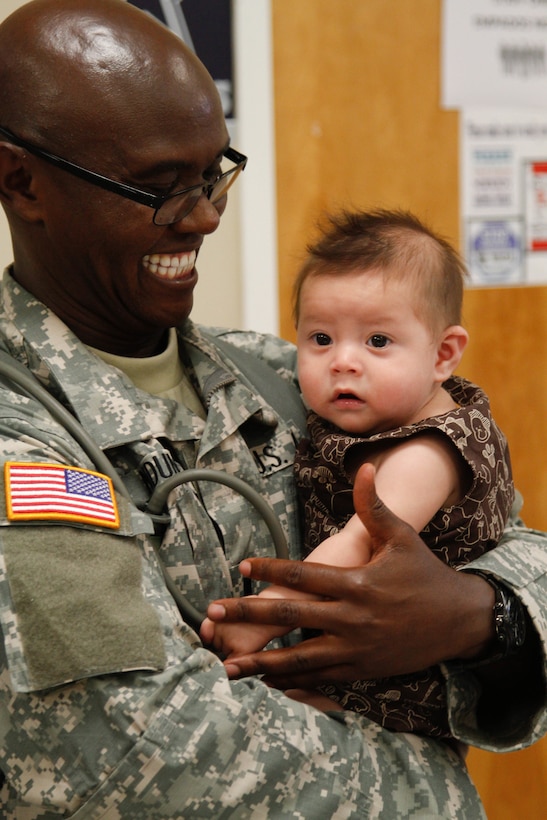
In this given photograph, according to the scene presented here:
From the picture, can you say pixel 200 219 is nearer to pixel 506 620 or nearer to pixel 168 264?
pixel 168 264

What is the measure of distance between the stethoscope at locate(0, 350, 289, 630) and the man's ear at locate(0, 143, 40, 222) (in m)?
0.19

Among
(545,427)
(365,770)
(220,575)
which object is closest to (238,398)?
(220,575)

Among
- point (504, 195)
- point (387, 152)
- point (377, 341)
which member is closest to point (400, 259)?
point (377, 341)

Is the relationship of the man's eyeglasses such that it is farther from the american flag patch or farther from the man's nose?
the american flag patch

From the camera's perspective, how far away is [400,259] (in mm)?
1333

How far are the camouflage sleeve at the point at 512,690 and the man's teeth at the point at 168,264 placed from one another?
1.73 feet

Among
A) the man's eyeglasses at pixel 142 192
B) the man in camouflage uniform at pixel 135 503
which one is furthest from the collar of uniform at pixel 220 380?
the man's eyeglasses at pixel 142 192

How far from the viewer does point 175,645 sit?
1.03 metres

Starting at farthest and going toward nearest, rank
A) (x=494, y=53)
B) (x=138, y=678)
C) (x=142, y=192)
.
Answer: (x=494, y=53), (x=142, y=192), (x=138, y=678)

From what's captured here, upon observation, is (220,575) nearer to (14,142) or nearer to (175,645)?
(175,645)

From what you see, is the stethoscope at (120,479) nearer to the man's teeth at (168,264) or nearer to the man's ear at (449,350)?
the man's teeth at (168,264)

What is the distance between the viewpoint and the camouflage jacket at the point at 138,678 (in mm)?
966

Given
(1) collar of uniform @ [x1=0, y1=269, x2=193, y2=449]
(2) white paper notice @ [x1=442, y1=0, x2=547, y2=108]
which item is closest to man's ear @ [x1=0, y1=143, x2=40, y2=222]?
(1) collar of uniform @ [x1=0, y1=269, x2=193, y2=449]

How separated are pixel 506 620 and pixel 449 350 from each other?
38 centimetres
